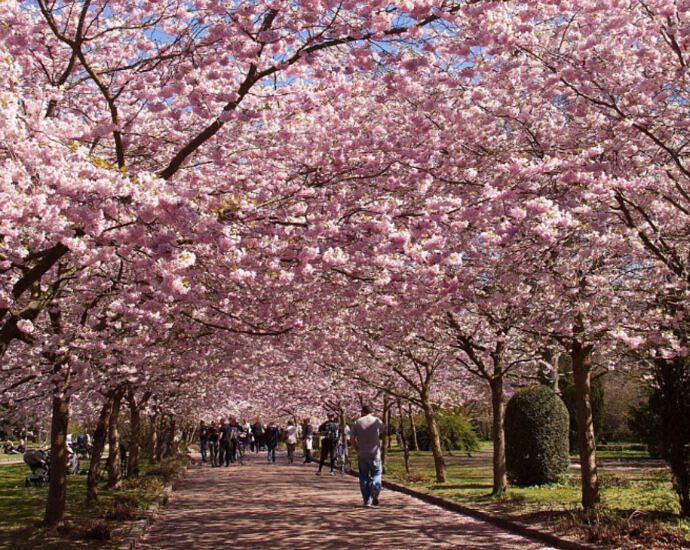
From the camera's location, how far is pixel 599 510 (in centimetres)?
1116

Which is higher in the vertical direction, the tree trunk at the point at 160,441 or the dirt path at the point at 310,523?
the tree trunk at the point at 160,441

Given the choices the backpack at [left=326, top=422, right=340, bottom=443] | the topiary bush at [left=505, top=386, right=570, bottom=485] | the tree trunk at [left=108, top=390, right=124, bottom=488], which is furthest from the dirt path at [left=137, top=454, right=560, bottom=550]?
the backpack at [left=326, top=422, right=340, bottom=443]

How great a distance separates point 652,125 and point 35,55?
7624 millimetres

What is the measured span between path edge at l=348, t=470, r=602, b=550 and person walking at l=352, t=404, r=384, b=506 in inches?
62.2

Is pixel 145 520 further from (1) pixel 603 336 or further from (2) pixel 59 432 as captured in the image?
(1) pixel 603 336

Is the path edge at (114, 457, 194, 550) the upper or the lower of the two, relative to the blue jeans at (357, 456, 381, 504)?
lower

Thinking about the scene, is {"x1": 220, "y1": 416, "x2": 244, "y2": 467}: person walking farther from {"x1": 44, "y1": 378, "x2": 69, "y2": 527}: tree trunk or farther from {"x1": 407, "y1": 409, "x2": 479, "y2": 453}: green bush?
{"x1": 44, "y1": 378, "x2": 69, "y2": 527}: tree trunk

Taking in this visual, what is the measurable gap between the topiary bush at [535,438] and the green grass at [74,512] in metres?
8.62

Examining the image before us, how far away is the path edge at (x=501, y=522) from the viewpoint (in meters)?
9.59

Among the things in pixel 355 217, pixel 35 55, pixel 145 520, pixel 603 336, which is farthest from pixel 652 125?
pixel 145 520

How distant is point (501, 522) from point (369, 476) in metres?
3.16

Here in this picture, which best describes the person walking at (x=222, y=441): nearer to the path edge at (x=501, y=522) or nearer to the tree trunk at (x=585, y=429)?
the path edge at (x=501, y=522)

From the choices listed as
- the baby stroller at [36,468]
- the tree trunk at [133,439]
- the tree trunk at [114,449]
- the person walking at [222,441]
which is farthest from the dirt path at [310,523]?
the person walking at [222,441]

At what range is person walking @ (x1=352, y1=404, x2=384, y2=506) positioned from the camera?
45.9ft
